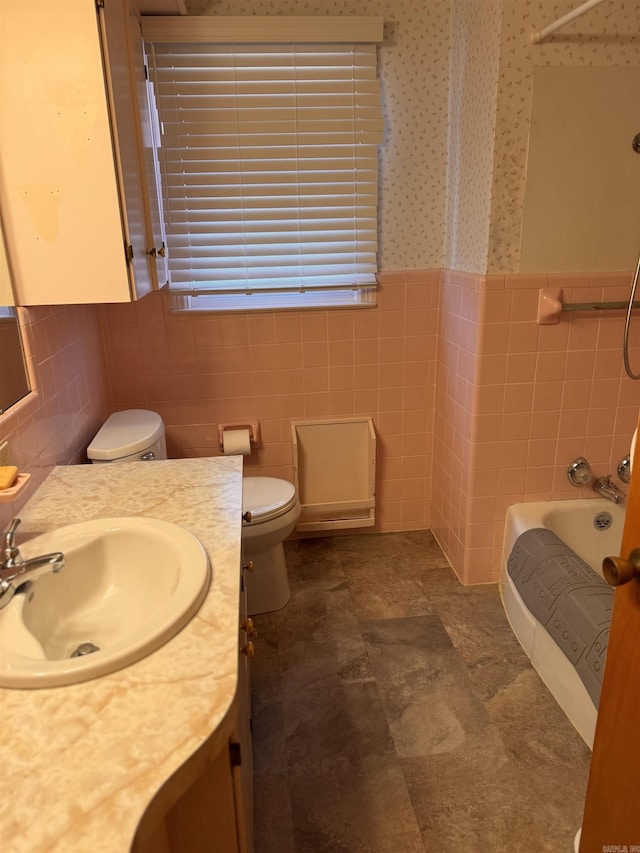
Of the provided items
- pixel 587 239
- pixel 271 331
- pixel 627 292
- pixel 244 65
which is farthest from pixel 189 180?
pixel 627 292

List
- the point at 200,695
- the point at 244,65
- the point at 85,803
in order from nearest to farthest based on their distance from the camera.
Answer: the point at 85,803 → the point at 200,695 → the point at 244,65

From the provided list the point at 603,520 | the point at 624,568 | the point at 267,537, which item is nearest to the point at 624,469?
the point at 603,520

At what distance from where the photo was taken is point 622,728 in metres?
1.02

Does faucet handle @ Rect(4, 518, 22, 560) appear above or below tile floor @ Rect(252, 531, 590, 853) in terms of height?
above

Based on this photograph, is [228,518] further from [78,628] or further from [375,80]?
[375,80]

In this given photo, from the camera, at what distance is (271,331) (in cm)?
251

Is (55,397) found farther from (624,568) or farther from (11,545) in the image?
(624,568)

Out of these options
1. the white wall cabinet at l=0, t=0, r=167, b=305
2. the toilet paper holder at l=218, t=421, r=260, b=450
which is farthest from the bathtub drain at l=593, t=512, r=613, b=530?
the white wall cabinet at l=0, t=0, r=167, b=305

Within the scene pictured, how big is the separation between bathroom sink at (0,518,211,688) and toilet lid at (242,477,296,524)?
0.82 m

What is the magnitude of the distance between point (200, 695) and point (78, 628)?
46 cm

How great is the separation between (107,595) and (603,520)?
191 cm

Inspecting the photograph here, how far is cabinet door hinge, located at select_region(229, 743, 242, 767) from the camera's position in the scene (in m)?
0.97

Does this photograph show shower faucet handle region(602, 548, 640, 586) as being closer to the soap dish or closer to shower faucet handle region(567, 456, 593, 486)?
the soap dish

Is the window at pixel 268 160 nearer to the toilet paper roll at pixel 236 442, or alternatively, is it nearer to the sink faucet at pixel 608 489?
the toilet paper roll at pixel 236 442
